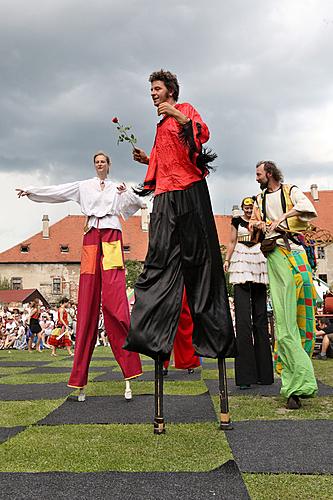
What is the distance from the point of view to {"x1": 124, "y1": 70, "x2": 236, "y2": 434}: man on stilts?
12.6ft

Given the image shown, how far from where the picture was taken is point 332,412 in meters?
4.22

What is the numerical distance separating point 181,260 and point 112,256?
1.76m

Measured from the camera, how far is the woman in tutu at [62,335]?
1661 centimetres

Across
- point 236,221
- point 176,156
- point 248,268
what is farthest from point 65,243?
point 176,156

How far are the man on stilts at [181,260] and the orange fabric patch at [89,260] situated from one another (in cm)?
170

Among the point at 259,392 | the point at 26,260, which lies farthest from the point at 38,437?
the point at 26,260

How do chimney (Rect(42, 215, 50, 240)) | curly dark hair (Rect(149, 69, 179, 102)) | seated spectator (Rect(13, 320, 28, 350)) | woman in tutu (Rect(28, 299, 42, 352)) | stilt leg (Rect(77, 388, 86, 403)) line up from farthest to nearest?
chimney (Rect(42, 215, 50, 240))
seated spectator (Rect(13, 320, 28, 350))
woman in tutu (Rect(28, 299, 42, 352))
stilt leg (Rect(77, 388, 86, 403))
curly dark hair (Rect(149, 69, 179, 102))

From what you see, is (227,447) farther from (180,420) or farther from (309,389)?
A: (309,389)

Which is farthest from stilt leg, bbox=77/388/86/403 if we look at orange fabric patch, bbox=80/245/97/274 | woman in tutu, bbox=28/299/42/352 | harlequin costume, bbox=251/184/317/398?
woman in tutu, bbox=28/299/42/352

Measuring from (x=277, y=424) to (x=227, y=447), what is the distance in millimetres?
758

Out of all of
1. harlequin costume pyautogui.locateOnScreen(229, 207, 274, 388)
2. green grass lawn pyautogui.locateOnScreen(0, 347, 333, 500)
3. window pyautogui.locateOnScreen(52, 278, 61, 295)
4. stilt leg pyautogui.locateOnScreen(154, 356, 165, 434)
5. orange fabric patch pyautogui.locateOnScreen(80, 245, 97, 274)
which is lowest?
green grass lawn pyautogui.locateOnScreen(0, 347, 333, 500)

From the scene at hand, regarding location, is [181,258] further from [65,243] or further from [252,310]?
[65,243]

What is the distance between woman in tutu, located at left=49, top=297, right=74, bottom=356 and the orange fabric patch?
1115cm

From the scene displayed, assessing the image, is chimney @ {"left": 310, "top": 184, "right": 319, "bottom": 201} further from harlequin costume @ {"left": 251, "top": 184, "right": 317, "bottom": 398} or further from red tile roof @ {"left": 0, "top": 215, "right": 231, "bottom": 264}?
harlequin costume @ {"left": 251, "top": 184, "right": 317, "bottom": 398}
